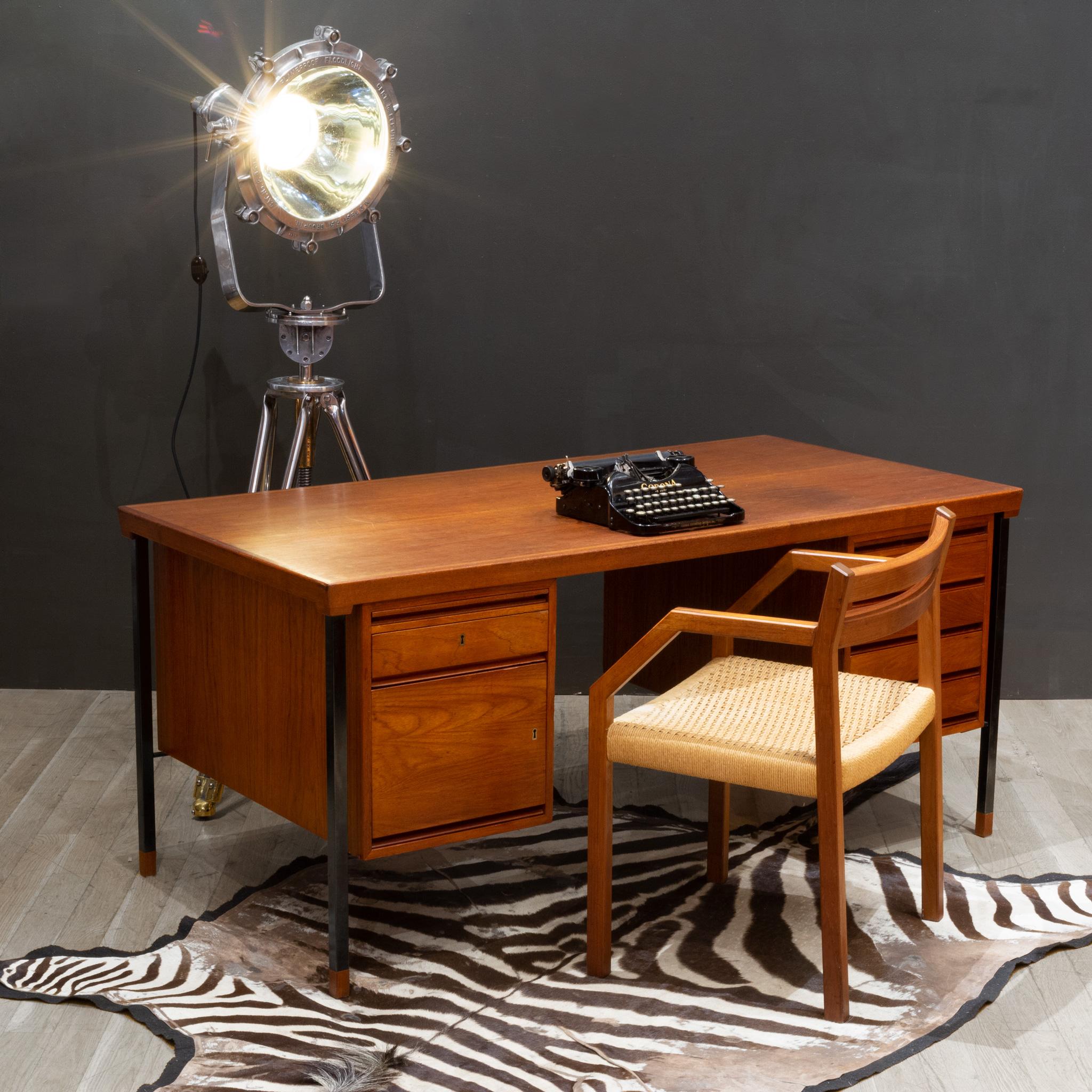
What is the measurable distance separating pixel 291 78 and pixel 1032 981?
2134mm

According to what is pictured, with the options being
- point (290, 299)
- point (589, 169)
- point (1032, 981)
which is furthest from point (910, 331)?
point (1032, 981)

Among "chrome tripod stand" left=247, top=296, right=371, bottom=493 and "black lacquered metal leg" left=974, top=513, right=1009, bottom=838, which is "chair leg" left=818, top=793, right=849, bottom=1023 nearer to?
"black lacquered metal leg" left=974, top=513, right=1009, bottom=838

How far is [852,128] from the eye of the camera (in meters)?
3.79

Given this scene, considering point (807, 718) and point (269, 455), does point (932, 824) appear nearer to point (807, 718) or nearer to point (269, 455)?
point (807, 718)

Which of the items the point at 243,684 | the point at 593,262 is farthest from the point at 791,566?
the point at 593,262

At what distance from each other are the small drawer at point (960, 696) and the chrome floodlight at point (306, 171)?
1285 millimetres

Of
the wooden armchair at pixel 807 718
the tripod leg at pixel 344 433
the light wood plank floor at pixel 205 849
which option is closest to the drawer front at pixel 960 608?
the wooden armchair at pixel 807 718

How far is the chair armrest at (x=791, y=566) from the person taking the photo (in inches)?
103

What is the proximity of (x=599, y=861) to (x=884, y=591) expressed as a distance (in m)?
0.65

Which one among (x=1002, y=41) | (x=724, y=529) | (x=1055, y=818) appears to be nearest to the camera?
(x=724, y=529)

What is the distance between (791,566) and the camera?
2635 mm

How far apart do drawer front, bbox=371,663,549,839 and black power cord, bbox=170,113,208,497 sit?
60.5 inches

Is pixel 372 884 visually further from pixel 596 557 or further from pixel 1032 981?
pixel 1032 981

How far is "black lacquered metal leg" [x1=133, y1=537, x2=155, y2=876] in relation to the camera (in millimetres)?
2773
